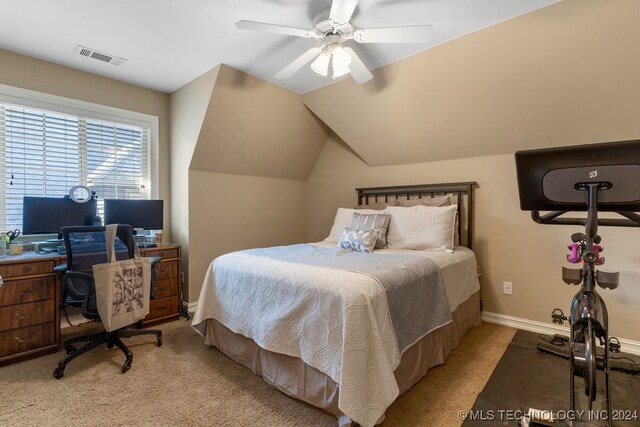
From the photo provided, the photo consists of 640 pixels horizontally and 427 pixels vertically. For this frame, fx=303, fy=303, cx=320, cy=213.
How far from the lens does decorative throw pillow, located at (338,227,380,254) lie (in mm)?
2654

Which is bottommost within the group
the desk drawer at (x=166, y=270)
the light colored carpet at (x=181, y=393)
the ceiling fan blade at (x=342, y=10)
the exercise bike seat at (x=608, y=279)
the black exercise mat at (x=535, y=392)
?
the light colored carpet at (x=181, y=393)

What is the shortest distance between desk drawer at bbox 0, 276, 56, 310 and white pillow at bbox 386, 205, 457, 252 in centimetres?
278

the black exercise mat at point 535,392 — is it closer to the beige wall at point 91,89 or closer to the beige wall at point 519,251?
the beige wall at point 519,251

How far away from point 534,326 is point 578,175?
2.10 metres

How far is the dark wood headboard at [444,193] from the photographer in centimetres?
300

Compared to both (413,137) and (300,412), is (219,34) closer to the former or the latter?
(413,137)

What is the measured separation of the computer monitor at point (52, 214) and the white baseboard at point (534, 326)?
12.7ft

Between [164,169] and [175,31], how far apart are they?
5.46ft

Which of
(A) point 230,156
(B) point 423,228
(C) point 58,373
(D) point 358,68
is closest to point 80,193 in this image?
(A) point 230,156

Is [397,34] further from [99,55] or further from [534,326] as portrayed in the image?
[534,326]

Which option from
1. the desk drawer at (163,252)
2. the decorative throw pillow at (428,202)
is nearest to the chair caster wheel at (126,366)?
the desk drawer at (163,252)

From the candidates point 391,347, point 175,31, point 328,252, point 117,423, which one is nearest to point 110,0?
point 175,31

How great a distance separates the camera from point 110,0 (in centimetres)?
192

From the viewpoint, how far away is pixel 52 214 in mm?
2594
